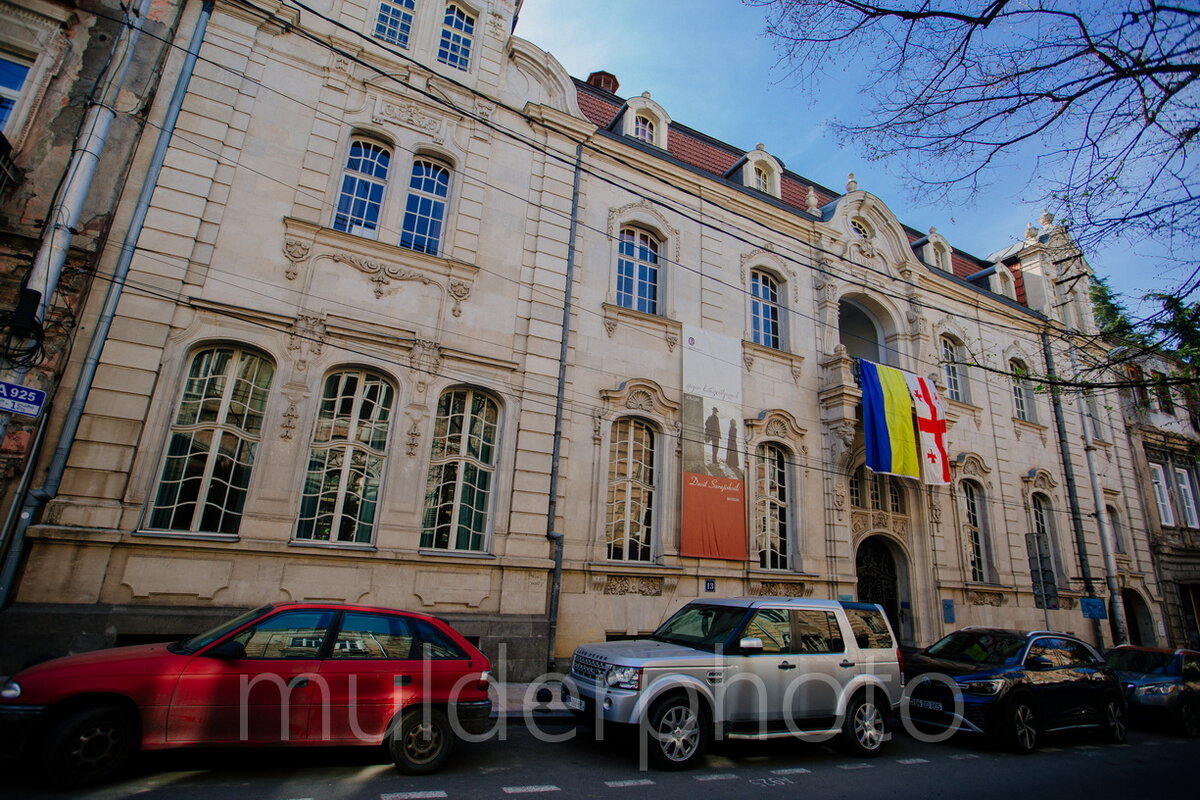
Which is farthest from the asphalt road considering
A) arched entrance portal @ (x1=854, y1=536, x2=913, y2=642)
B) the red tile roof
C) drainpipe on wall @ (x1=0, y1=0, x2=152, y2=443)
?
the red tile roof

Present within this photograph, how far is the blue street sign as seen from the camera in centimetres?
721

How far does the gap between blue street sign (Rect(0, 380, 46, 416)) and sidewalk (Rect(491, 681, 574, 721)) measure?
23.1 ft

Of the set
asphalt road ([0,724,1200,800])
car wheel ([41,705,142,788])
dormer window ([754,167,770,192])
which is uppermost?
dormer window ([754,167,770,192])

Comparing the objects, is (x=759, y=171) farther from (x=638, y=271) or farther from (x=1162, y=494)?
(x=1162, y=494)

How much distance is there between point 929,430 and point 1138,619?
1423 centimetres

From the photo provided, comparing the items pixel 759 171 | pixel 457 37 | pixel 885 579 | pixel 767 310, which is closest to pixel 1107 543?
pixel 885 579

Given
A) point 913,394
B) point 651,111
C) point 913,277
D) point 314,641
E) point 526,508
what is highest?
point 651,111

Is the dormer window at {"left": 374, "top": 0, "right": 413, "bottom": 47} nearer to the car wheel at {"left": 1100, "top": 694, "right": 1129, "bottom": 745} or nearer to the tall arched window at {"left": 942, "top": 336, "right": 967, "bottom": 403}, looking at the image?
the car wheel at {"left": 1100, "top": 694, "right": 1129, "bottom": 745}

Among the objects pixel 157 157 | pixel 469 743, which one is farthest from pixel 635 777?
pixel 157 157

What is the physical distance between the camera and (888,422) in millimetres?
16156

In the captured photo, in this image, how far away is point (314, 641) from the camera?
5875mm

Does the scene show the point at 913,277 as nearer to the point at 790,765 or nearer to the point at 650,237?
the point at 650,237

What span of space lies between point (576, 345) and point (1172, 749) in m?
12.4

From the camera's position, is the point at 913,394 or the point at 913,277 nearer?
the point at 913,394
